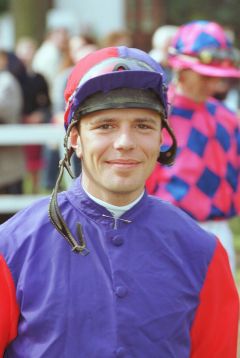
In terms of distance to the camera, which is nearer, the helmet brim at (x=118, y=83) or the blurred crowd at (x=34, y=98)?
the helmet brim at (x=118, y=83)

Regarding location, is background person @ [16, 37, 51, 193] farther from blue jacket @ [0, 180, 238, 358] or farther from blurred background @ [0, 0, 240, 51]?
blue jacket @ [0, 180, 238, 358]

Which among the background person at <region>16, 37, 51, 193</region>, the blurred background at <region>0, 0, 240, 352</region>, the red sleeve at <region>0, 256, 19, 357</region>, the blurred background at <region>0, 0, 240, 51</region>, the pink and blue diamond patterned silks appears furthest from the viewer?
the blurred background at <region>0, 0, 240, 51</region>

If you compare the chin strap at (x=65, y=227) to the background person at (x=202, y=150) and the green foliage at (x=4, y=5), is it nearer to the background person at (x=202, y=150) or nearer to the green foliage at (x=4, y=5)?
the background person at (x=202, y=150)

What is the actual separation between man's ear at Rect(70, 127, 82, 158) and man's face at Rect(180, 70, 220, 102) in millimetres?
2725

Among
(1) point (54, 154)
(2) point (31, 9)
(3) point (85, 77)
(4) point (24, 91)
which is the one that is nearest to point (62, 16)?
(2) point (31, 9)

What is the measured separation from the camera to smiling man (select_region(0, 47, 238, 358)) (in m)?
3.12

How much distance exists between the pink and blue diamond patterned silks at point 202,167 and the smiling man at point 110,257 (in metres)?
2.46

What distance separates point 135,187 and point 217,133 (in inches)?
111

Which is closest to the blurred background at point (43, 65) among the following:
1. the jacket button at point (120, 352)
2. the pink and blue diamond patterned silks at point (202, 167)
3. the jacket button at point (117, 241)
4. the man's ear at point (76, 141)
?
the pink and blue diamond patterned silks at point (202, 167)

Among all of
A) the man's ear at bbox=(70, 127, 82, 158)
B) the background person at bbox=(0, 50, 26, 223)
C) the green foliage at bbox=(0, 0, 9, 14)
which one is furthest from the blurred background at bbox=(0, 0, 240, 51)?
the man's ear at bbox=(70, 127, 82, 158)

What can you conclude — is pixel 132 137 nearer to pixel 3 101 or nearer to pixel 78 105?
pixel 78 105

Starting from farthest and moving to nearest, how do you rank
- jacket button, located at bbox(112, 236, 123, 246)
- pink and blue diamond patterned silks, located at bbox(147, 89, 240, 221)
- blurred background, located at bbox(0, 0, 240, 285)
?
blurred background, located at bbox(0, 0, 240, 285) → pink and blue diamond patterned silks, located at bbox(147, 89, 240, 221) → jacket button, located at bbox(112, 236, 123, 246)

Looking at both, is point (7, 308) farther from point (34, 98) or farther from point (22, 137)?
point (34, 98)

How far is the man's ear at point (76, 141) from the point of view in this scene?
328 cm
